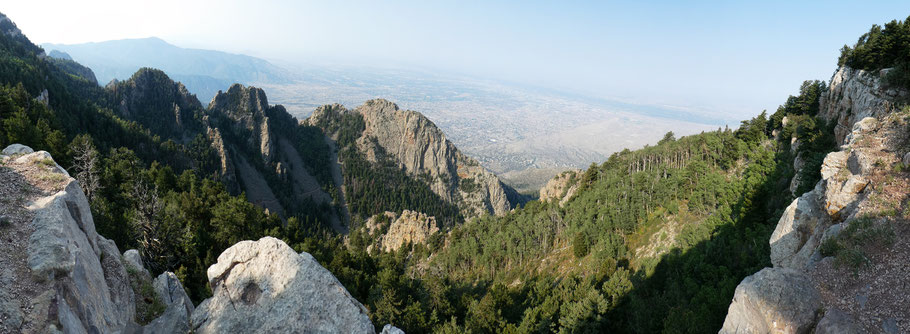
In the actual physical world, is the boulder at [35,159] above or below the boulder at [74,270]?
above

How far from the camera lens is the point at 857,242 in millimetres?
14641

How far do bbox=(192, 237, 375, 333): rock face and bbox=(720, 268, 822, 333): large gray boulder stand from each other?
638 inches

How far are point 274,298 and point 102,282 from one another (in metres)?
6.73

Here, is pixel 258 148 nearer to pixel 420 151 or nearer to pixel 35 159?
pixel 420 151

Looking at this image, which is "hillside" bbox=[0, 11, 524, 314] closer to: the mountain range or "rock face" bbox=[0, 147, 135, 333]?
the mountain range

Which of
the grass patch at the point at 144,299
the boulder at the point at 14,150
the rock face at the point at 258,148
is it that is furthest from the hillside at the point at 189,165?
the boulder at the point at 14,150

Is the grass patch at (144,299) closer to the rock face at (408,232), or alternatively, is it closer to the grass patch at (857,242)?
the grass patch at (857,242)

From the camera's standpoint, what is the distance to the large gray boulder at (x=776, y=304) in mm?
13086

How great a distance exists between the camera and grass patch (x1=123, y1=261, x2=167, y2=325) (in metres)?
17.3

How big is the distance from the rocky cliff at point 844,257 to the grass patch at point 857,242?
0.03 m

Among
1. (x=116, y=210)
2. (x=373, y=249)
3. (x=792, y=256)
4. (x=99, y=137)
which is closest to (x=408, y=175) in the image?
(x=373, y=249)

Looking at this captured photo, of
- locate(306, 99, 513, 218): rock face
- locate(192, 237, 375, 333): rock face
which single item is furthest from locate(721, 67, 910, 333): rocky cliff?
locate(306, 99, 513, 218): rock face

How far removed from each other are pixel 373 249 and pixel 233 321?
259ft

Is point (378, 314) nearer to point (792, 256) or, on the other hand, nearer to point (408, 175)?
point (792, 256)
